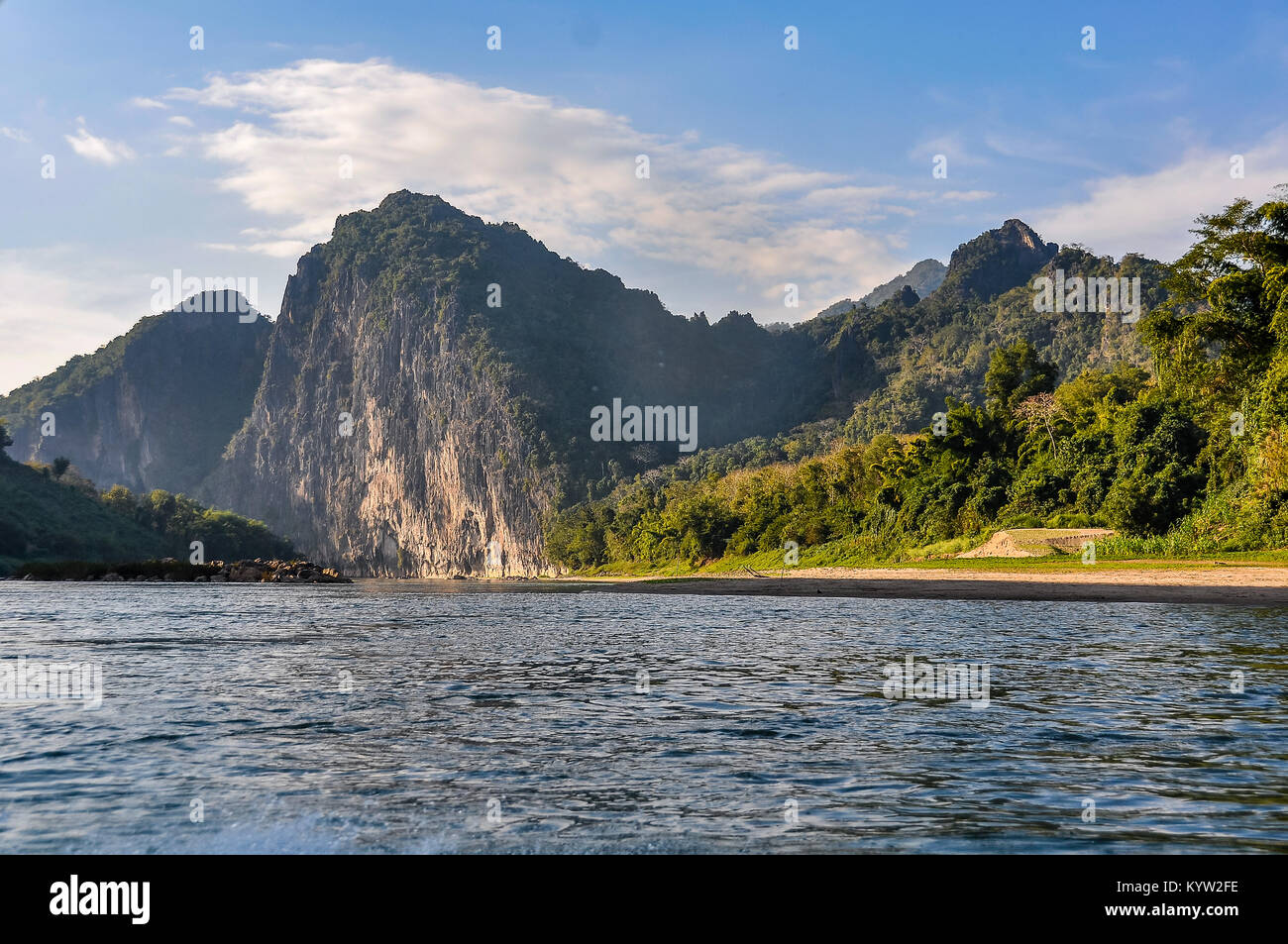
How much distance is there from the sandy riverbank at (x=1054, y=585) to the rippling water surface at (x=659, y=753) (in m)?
19.6

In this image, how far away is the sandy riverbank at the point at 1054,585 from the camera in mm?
41156

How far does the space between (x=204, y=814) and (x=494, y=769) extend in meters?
3.13

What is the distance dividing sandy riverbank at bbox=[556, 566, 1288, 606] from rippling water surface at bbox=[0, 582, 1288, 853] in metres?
19.6

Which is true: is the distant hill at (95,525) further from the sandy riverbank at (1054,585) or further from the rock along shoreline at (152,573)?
the sandy riverbank at (1054,585)

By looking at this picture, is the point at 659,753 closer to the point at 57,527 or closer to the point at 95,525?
the point at 57,527

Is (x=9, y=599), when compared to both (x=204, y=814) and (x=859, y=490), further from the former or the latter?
(x=859, y=490)

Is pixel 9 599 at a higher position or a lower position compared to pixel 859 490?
lower

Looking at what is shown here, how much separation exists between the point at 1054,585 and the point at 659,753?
45.3m

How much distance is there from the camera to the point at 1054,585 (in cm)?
5047

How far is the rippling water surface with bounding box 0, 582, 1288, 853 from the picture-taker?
8102mm

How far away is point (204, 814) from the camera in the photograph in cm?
880

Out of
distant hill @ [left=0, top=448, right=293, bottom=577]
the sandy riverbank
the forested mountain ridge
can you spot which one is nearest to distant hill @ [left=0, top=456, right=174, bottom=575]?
distant hill @ [left=0, top=448, right=293, bottom=577]
